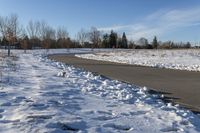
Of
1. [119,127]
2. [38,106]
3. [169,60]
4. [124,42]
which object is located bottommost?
[169,60]

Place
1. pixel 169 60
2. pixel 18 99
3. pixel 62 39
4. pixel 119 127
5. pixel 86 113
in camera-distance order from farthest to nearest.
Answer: pixel 62 39
pixel 169 60
pixel 18 99
pixel 86 113
pixel 119 127

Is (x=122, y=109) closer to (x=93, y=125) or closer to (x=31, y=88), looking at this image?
(x=93, y=125)

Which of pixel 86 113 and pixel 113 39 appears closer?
pixel 86 113

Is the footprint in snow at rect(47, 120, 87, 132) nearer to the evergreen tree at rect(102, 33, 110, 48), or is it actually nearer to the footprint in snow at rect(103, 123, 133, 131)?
the footprint in snow at rect(103, 123, 133, 131)

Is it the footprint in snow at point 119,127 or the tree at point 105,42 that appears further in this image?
the tree at point 105,42

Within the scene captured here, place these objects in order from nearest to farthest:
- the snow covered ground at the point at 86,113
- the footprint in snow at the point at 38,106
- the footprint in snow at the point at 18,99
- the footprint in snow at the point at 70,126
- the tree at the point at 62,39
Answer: the footprint in snow at the point at 70,126 < the snow covered ground at the point at 86,113 < the footprint in snow at the point at 38,106 < the footprint in snow at the point at 18,99 < the tree at the point at 62,39

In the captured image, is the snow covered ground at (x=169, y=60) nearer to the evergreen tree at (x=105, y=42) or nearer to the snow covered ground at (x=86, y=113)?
the snow covered ground at (x=86, y=113)

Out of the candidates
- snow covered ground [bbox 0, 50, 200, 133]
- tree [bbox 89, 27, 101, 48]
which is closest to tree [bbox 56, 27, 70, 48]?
tree [bbox 89, 27, 101, 48]

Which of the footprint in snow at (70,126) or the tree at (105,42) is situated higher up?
the tree at (105,42)

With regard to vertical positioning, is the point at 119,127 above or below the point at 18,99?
below

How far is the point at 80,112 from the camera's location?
800 cm

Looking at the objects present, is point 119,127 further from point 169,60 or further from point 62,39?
point 62,39

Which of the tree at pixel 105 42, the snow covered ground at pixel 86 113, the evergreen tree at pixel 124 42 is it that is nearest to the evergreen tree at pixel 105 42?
the tree at pixel 105 42

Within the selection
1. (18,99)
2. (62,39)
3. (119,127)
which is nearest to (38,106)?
(18,99)
